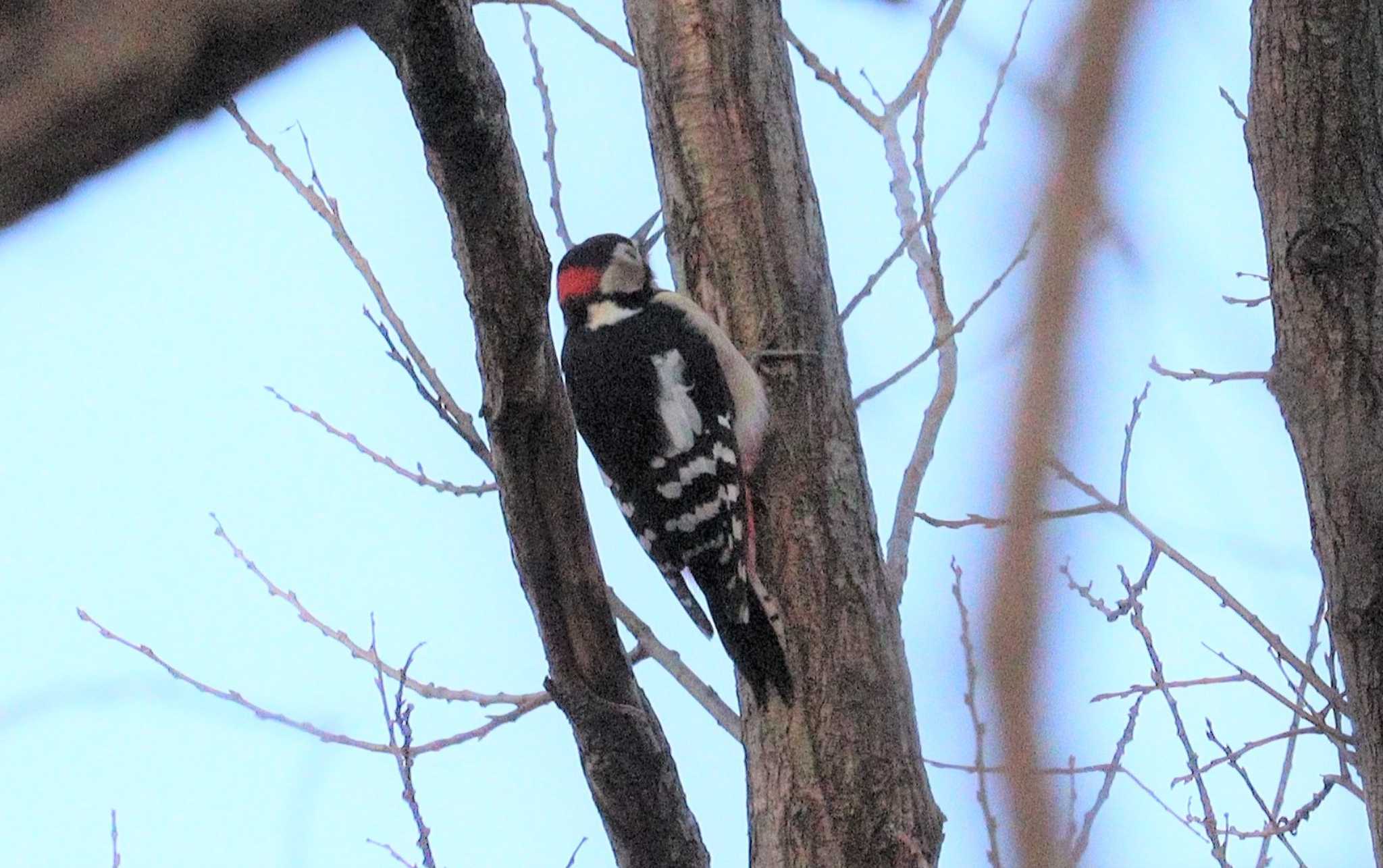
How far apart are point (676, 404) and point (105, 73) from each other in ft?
10.3

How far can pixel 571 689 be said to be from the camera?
2383mm

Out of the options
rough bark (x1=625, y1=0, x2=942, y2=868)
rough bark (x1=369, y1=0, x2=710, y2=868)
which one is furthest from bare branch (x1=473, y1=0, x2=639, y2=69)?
rough bark (x1=369, y1=0, x2=710, y2=868)

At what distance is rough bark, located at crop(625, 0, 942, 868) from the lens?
2.90m

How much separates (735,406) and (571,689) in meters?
1.29

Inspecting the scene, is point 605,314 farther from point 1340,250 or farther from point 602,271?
point 1340,250

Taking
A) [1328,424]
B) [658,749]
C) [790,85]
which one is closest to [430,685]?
[658,749]

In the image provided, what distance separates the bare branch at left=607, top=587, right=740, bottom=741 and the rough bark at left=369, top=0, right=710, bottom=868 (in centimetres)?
81

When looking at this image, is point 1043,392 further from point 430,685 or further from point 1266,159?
point 430,685

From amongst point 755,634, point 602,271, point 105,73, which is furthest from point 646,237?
point 105,73

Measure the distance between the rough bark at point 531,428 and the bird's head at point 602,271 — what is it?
1.94 metres

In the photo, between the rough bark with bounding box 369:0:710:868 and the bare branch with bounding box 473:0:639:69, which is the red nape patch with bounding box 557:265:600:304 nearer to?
the bare branch with bounding box 473:0:639:69

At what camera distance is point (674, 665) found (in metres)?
3.47

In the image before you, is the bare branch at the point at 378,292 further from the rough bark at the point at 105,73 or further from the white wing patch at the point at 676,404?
the rough bark at the point at 105,73

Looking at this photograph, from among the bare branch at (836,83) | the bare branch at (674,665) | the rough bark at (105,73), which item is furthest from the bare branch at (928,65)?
the rough bark at (105,73)
